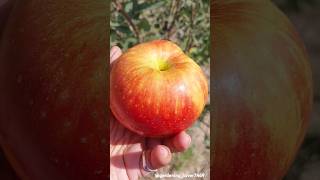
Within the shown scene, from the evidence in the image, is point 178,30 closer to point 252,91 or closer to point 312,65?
point 252,91

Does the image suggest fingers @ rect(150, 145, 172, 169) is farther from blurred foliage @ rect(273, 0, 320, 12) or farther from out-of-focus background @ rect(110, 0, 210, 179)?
blurred foliage @ rect(273, 0, 320, 12)

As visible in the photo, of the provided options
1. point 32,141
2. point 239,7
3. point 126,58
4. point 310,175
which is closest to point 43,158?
point 32,141

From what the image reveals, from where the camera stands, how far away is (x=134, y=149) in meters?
1.25

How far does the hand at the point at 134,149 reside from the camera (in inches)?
47.9

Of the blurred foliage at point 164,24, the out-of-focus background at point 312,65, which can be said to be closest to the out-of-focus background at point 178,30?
the blurred foliage at point 164,24

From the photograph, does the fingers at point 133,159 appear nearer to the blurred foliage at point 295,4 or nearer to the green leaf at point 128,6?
the green leaf at point 128,6

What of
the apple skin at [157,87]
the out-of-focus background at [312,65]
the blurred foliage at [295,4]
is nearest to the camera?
the apple skin at [157,87]

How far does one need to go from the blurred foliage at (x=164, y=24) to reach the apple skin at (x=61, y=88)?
1.2 inches

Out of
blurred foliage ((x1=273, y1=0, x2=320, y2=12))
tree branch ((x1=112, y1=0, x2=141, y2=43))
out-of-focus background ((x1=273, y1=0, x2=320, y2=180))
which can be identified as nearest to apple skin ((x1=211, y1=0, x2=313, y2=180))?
tree branch ((x1=112, y1=0, x2=141, y2=43))

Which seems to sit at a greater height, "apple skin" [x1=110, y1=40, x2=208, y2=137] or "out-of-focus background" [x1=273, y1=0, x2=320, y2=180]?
"apple skin" [x1=110, y1=40, x2=208, y2=137]

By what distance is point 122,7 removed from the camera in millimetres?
1219

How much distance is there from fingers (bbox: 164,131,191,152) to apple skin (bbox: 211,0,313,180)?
0.04m

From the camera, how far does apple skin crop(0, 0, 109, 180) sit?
1219mm

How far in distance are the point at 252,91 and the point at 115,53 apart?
0.24 metres
